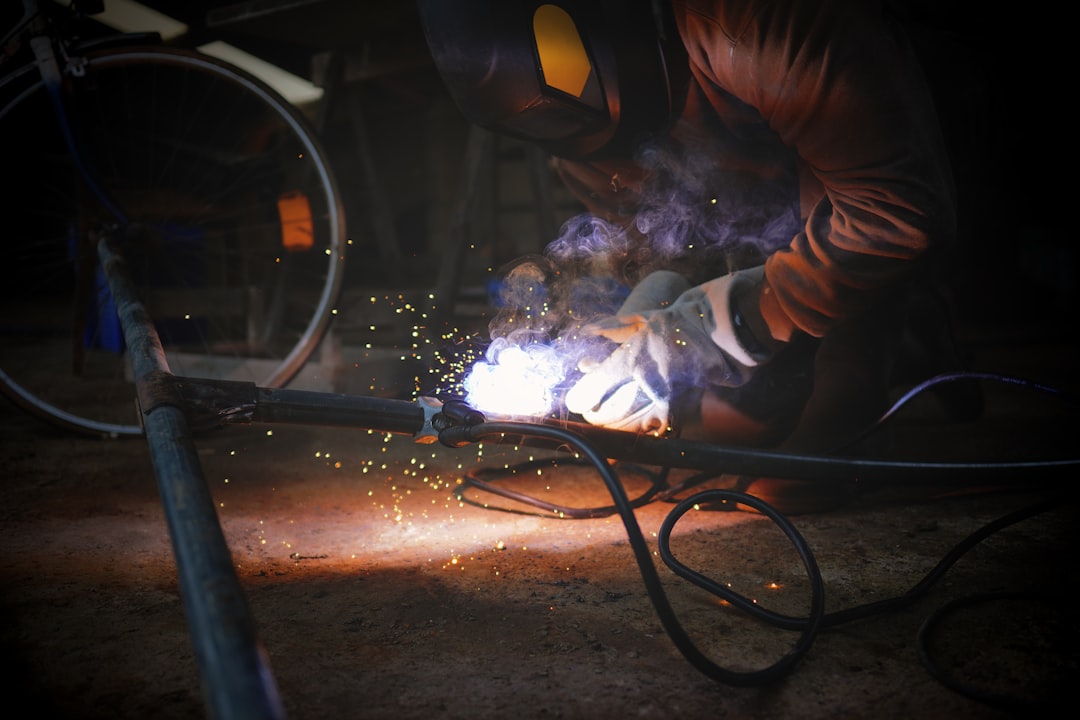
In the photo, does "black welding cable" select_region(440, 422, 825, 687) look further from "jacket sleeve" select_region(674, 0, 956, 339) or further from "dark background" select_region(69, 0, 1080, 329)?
"dark background" select_region(69, 0, 1080, 329)

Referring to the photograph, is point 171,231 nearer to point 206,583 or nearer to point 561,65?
point 561,65

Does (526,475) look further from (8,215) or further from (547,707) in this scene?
(8,215)

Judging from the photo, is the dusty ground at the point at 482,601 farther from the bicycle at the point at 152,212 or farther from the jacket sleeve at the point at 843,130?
the bicycle at the point at 152,212

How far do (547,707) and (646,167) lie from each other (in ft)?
4.83

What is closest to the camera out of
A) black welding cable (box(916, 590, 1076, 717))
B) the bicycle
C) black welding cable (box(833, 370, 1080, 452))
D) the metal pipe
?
the metal pipe

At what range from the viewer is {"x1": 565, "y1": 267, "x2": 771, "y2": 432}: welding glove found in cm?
160

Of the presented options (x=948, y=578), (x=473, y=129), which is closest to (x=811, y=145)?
(x=948, y=578)

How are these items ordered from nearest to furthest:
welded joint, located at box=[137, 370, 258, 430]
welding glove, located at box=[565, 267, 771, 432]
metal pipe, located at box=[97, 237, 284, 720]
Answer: metal pipe, located at box=[97, 237, 284, 720] < welded joint, located at box=[137, 370, 258, 430] < welding glove, located at box=[565, 267, 771, 432]

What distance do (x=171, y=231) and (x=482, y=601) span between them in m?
3.48

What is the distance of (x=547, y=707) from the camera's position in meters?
0.99

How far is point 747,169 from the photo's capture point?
192 cm

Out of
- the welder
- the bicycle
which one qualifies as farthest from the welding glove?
the bicycle

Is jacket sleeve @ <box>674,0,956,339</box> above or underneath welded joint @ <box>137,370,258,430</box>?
above

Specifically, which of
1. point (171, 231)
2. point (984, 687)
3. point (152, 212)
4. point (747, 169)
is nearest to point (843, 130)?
point (747, 169)
